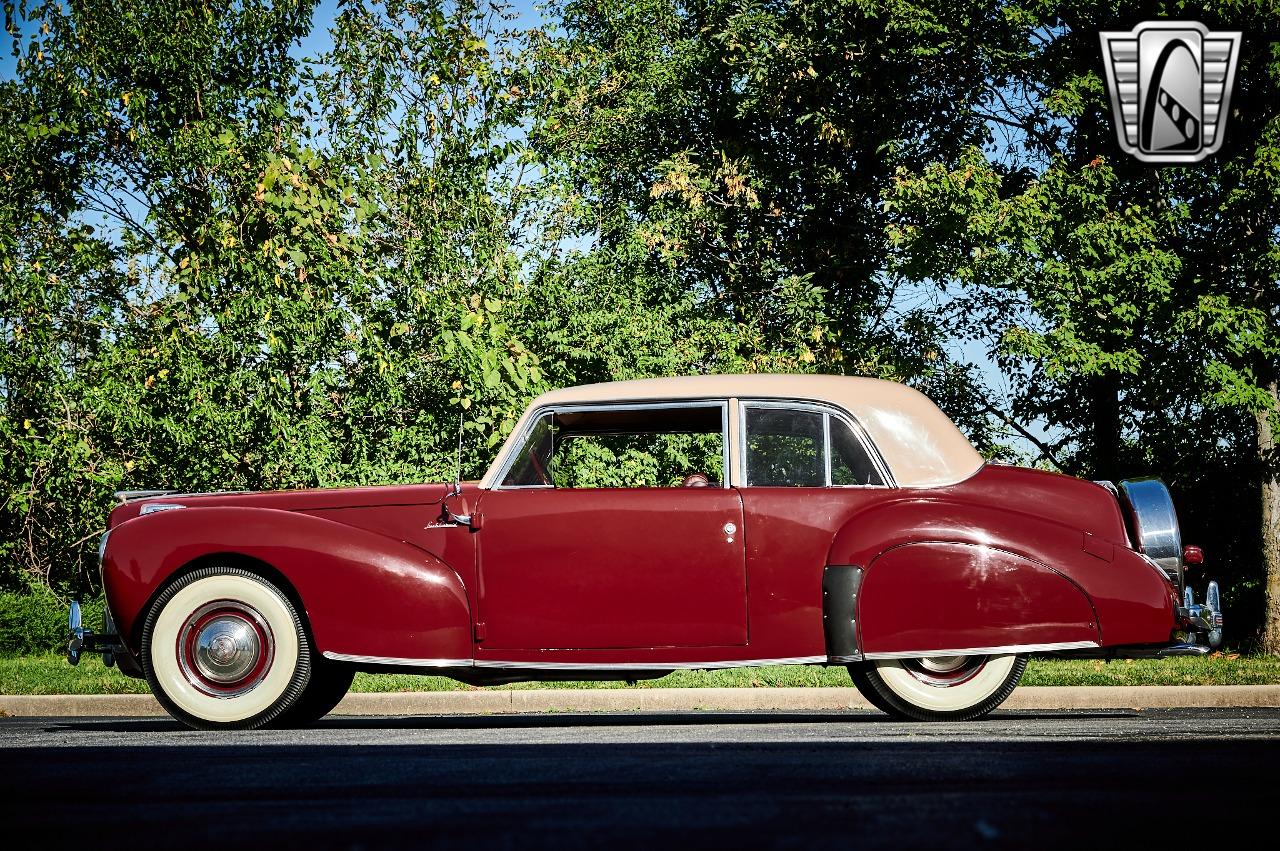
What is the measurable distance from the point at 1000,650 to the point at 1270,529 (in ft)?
39.5

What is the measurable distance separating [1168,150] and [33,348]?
44.3 feet

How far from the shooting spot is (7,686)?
12.0 metres

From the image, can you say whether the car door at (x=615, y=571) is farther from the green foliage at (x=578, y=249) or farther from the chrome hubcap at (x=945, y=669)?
the green foliage at (x=578, y=249)

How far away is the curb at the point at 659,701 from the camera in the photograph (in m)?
9.57

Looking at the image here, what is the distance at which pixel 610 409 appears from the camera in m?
7.31

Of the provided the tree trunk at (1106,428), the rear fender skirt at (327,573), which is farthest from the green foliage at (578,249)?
the rear fender skirt at (327,573)

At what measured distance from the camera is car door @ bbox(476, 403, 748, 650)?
6.79 m

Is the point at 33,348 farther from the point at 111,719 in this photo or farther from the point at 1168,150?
the point at 1168,150

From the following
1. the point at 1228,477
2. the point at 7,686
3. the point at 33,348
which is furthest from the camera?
the point at 1228,477

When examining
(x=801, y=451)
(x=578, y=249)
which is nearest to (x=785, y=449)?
(x=801, y=451)

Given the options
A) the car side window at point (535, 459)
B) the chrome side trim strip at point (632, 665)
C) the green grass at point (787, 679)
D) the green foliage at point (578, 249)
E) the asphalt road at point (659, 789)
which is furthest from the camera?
the green foliage at point (578, 249)

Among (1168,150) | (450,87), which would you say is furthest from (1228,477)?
(450,87)

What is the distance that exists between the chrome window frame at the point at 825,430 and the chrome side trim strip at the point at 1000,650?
2.76ft

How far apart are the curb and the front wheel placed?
2.30 m
